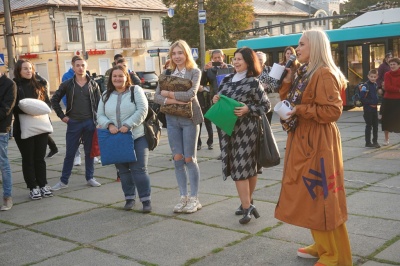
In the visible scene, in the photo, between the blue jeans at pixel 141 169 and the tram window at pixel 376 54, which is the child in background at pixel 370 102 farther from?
the tram window at pixel 376 54

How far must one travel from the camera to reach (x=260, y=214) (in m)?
5.45

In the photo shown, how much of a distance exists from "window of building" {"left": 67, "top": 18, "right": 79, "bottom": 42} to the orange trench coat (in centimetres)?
4455

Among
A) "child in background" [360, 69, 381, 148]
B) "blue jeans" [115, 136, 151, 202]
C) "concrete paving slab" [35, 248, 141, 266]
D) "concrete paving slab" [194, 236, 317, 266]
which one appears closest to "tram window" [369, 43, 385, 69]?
"child in background" [360, 69, 381, 148]

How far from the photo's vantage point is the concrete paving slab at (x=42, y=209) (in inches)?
230

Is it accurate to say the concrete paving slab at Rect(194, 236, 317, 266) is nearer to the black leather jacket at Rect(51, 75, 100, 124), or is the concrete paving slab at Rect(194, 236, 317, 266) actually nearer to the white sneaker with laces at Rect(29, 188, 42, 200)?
the white sneaker with laces at Rect(29, 188, 42, 200)

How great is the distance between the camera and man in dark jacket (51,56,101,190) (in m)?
7.19

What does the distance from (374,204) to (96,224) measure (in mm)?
2961

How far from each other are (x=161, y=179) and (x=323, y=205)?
4.08 meters

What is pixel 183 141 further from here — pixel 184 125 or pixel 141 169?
pixel 141 169

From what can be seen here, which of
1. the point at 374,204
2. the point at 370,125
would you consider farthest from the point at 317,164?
the point at 370,125

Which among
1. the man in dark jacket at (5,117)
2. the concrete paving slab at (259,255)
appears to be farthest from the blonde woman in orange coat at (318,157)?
the man in dark jacket at (5,117)

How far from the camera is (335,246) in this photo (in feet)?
12.8

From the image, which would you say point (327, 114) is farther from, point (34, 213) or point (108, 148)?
point (34, 213)

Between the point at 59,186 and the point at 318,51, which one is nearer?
the point at 318,51
